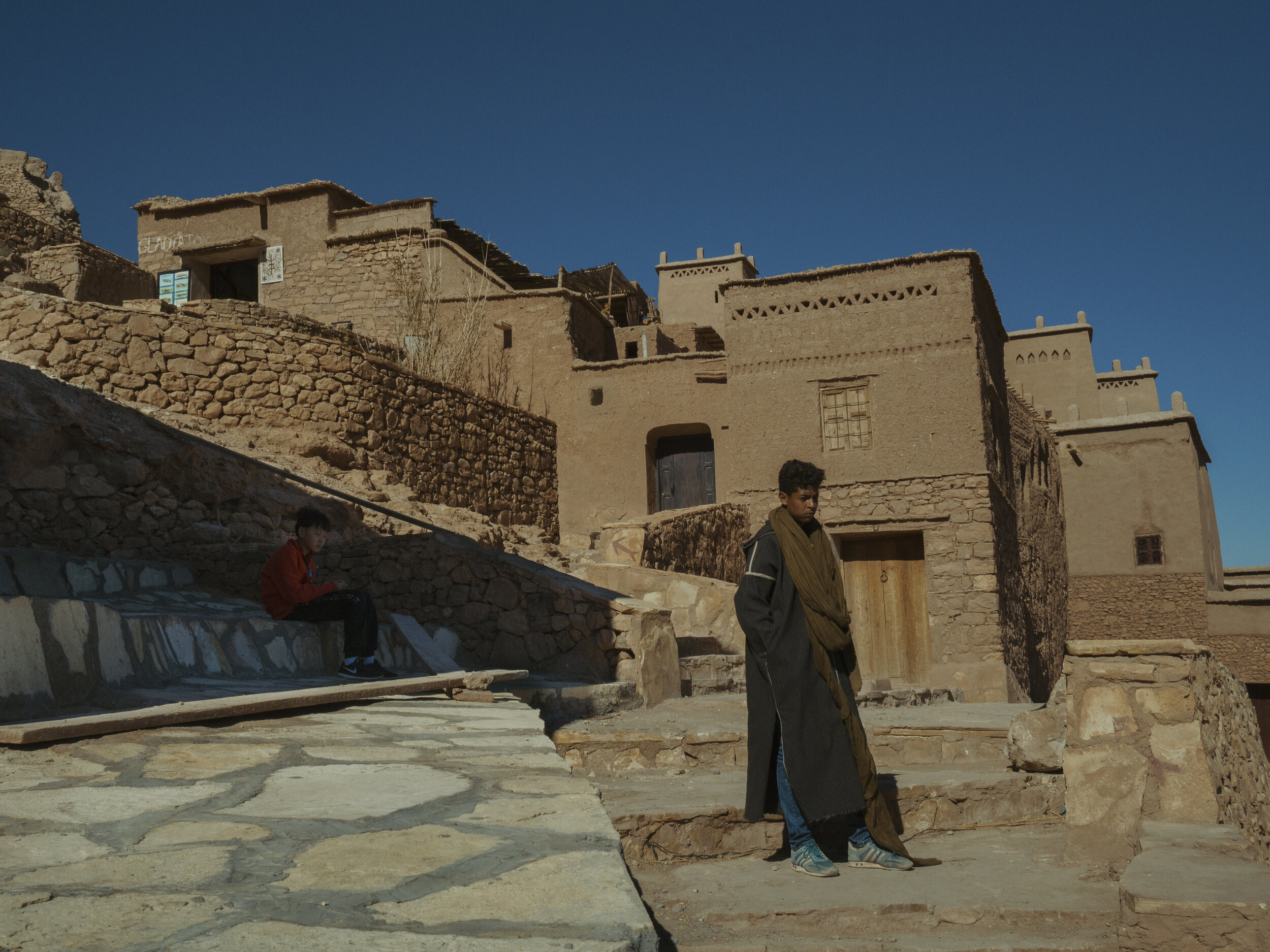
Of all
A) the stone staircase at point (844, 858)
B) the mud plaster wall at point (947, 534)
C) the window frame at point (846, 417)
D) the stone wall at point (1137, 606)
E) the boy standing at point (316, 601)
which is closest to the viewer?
the stone staircase at point (844, 858)

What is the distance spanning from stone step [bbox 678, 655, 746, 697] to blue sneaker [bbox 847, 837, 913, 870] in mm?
3630

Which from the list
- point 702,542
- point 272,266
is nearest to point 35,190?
point 272,266

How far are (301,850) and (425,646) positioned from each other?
4.66 metres

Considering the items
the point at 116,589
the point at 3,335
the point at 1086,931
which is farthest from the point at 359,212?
the point at 1086,931

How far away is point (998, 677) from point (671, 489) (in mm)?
7513

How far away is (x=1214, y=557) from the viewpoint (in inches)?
892

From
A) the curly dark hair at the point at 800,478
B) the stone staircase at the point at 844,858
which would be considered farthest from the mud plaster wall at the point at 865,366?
the curly dark hair at the point at 800,478

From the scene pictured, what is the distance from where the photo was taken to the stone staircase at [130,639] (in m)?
3.67

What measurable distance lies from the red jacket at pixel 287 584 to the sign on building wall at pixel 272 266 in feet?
58.0

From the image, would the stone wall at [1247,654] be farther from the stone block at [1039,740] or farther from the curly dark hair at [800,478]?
the curly dark hair at [800,478]

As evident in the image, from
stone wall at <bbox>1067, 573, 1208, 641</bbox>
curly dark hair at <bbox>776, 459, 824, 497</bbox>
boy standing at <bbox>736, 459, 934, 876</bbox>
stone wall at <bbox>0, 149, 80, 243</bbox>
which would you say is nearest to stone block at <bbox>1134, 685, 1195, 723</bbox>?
boy standing at <bbox>736, 459, 934, 876</bbox>

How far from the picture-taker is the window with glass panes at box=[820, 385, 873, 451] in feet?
46.4

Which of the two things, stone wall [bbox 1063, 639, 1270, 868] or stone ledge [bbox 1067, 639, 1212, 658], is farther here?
stone ledge [bbox 1067, 639, 1212, 658]

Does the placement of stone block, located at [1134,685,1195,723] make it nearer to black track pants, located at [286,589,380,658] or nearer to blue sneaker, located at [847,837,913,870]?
blue sneaker, located at [847,837,913,870]
